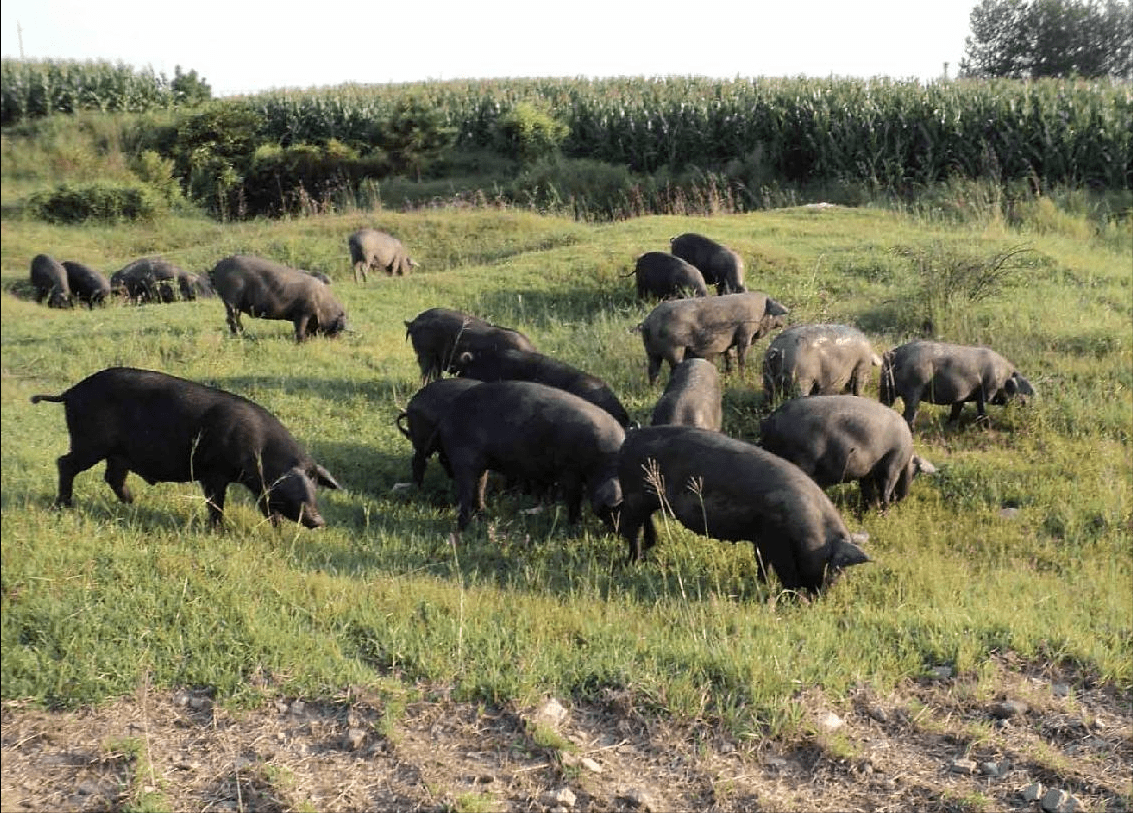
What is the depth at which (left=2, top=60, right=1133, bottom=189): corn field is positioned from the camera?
23297 millimetres

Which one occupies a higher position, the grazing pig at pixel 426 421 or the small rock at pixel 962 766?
the grazing pig at pixel 426 421

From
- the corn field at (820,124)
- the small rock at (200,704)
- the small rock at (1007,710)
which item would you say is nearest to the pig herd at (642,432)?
the small rock at (1007,710)

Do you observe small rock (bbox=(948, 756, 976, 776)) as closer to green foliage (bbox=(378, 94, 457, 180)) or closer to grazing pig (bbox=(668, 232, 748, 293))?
grazing pig (bbox=(668, 232, 748, 293))

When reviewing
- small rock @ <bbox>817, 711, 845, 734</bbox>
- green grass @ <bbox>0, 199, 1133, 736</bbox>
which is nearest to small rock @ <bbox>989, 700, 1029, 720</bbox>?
green grass @ <bbox>0, 199, 1133, 736</bbox>

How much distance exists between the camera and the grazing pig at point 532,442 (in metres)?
7.57

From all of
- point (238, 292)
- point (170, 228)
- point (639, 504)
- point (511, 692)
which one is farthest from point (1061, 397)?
point (170, 228)

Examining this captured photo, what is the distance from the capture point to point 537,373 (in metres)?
9.32

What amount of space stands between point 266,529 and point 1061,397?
7.35 m

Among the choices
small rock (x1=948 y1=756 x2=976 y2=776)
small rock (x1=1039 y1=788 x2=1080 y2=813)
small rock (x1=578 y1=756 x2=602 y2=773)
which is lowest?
small rock (x1=1039 y1=788 x2=1080 y2=813)

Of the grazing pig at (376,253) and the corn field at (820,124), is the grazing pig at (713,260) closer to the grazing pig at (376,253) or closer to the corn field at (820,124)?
the grazing pig at (376,253)

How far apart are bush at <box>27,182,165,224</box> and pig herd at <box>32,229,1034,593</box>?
4.62 ft

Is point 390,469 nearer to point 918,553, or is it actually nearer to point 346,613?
point 346,613

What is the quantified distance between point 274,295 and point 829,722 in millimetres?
8504

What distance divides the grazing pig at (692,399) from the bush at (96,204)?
4.27 metres
